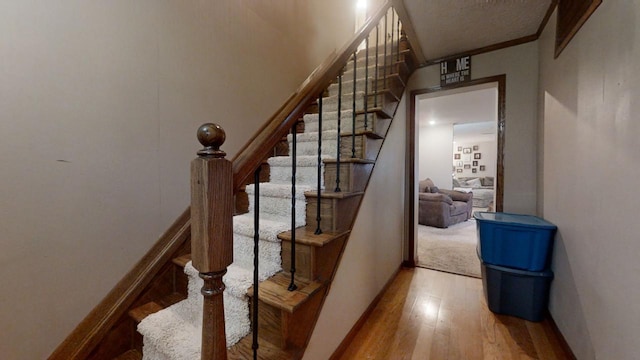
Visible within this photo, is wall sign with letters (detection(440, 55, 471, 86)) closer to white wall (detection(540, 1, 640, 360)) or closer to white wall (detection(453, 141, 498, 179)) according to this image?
white wall (detection(540, 1, 640, 360))

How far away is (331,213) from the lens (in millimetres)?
1385

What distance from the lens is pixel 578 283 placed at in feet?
4.71

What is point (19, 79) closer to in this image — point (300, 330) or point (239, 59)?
point (239, 59)

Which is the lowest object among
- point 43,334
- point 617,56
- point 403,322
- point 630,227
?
point 403,322

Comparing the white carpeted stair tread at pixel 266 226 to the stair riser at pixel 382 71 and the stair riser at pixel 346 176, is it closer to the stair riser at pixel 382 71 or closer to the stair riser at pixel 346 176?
the stair riser at pixel 346 176

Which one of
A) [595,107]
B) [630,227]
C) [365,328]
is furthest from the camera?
[365,328]

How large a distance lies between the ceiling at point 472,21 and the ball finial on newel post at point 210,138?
6.31 feet

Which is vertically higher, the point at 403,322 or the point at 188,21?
the point at 188,21

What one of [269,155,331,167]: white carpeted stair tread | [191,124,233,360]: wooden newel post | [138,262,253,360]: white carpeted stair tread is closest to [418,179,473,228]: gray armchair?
[269,155,331,167]: white carpeted stair tread

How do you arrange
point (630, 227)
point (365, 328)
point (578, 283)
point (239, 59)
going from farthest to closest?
1. point (239, 59)
2. point (365, 328)
3. point (578, 283)
4. point (630, 227)

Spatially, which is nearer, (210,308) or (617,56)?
(210,308)

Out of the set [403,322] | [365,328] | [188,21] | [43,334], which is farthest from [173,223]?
[403,322]

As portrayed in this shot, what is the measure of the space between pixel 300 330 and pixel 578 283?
5.16 feet

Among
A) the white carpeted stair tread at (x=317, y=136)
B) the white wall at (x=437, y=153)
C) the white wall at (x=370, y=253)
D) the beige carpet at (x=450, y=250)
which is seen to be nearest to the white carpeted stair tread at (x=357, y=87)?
the white wall at (x=370, y=253)
